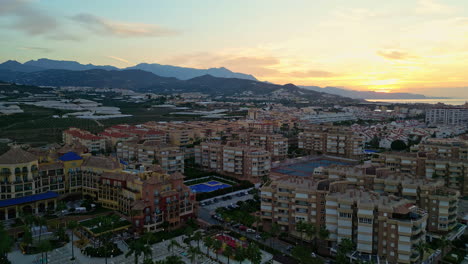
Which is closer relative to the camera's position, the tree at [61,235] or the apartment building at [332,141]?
the tree at [61,235]

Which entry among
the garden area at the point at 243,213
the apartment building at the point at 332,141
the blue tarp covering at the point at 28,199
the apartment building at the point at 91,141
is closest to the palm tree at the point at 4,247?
the blue tarp covering at the point at 28,199

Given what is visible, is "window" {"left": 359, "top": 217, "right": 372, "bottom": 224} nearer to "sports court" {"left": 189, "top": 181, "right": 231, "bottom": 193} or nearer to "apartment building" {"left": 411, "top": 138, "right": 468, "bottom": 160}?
"sports court" {"left": 189, "top": 181, "right": 231, "bottom": 193}

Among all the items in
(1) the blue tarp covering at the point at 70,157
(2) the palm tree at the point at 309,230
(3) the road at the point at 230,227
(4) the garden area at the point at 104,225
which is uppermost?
(1) the blue tarp covering at the point at 70,157

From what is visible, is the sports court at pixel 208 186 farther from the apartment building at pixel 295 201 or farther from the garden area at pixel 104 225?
the garden area at pixel 104 225

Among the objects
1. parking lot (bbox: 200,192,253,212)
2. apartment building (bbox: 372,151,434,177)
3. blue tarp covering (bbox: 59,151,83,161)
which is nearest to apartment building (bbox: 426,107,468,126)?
apartment building (bbox: 372,151,434,177)

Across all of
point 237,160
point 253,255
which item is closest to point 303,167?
point 237,160
